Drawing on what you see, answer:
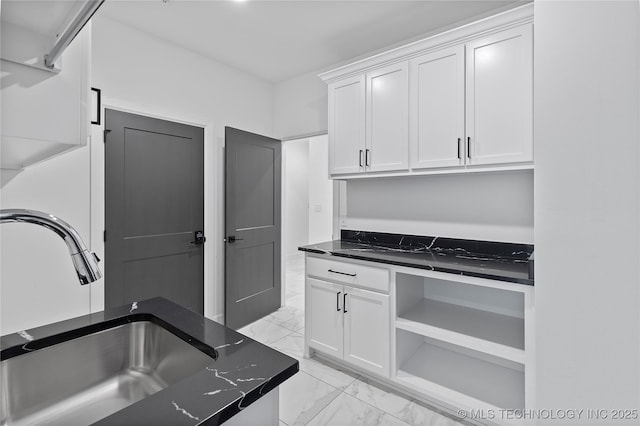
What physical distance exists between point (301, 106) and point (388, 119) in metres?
1.41

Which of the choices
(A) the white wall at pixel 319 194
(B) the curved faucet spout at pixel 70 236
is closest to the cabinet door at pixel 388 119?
(B) the curved faucet spout at pixel 70 236

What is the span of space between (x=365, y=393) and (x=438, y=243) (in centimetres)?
127

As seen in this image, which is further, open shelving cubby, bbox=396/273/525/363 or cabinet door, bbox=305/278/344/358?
cabinet door, bbox=305/278/344/358

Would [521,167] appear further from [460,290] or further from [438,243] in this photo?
[460,290]

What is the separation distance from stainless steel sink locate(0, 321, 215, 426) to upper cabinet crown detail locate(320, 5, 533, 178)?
1954 mm

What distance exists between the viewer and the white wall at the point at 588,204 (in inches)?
12.6

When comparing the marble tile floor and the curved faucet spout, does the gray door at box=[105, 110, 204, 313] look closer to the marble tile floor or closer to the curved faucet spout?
the marble tile floor

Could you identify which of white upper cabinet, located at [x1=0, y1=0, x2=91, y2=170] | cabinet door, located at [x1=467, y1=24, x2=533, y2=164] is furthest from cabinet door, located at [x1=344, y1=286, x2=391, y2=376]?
white upper cabinet, located at [x1=0, y1=0, x2=91, y2=170]

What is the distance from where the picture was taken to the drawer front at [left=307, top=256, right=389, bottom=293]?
2096 millimetres

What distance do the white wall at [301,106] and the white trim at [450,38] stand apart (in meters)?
0.67

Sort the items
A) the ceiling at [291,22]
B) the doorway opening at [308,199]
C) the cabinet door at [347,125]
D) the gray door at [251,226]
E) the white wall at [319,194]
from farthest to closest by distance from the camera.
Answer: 1. the white wall at [319,194]
2. the doorway opening at [308,199]
3. the gray door at [251,226]
4. the cabinet door at [347,125]
5. the ceiling at [291,22]

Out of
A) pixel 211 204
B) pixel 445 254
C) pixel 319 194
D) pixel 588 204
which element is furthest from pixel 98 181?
pixel 319 194

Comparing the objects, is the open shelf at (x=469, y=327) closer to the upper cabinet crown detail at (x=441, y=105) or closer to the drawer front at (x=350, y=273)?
the drawer front at (x=350, y=273)

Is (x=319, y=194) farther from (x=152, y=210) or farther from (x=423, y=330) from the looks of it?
(x=423, y=330)
